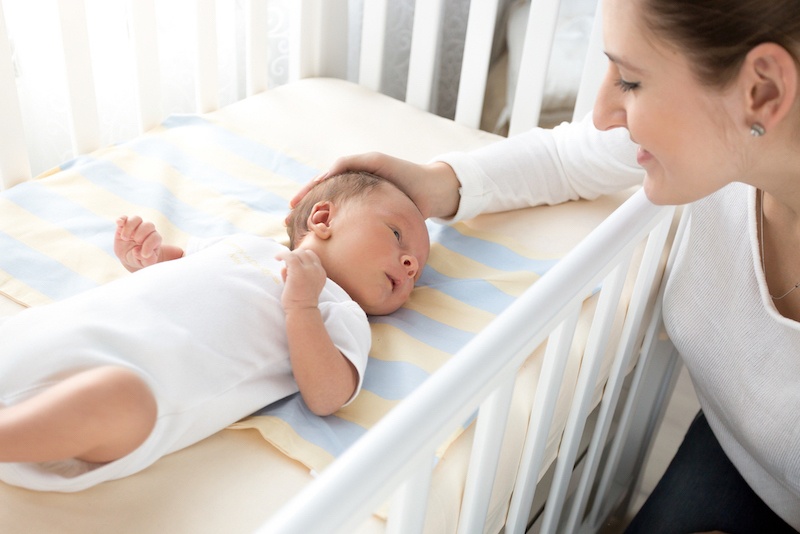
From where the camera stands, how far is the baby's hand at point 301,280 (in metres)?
0.85

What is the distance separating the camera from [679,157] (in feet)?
2.34

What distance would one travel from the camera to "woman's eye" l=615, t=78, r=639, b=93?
701 mm

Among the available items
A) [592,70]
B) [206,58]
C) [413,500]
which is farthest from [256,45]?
[413,500]

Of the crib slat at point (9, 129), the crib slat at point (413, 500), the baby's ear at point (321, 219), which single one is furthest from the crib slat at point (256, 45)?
the crib slat at point (413, 500)

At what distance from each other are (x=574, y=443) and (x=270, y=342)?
35 centimetres

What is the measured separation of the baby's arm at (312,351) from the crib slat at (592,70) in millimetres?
686

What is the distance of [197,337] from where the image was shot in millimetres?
801

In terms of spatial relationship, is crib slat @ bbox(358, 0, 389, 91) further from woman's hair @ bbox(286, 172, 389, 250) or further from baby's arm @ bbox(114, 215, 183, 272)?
baby's arm @ bbox(114, 215, 183, 272)

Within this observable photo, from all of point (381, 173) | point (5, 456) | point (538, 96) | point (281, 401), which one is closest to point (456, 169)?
point (381, 173)

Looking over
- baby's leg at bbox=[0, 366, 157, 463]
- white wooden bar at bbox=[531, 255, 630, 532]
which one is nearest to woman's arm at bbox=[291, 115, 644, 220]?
white wooden bar at bbox=[531, 255, 630, 532]

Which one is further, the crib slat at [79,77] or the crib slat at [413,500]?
the crib slat at [79,77]

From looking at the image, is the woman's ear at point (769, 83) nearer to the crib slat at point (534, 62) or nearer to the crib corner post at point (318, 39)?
the crib slat at point (534, 62)

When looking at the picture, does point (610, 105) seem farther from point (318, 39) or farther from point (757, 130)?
point (318, 39)

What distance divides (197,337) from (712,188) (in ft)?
1.64
